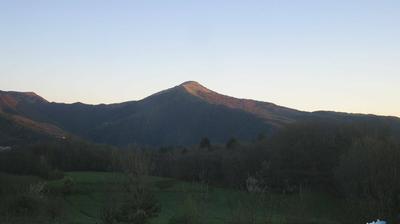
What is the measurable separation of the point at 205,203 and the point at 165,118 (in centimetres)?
15834

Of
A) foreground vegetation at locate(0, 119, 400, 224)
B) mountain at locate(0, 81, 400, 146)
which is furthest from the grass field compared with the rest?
mountain at locate(0, 81, 400, 146)

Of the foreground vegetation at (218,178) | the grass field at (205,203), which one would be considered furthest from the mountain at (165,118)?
the grass field at (205,203)

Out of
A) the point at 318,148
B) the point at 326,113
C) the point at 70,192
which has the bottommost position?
the point at 70,192

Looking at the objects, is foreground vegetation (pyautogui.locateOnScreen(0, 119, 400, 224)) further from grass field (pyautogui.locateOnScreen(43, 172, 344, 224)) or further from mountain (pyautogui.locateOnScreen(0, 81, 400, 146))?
mountain (pyautogui.locateOnScreen(0, 81, 400, 146))

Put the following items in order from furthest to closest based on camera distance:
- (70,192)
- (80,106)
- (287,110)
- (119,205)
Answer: (80,106), (287,110), (70,192), (119,205)

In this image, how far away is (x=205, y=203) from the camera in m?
13.4

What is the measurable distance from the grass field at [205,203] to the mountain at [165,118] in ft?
227

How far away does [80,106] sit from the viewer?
192 meters

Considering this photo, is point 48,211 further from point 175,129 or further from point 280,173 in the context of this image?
point 175,129

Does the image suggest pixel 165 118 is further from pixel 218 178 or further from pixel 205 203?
pixel 205 203

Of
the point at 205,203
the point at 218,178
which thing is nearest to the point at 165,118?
the point at 218,178

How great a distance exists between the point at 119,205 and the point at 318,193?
42.6m

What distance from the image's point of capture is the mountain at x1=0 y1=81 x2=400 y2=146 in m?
139

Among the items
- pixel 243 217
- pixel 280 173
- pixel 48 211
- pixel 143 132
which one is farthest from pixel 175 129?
pixel 243 217
